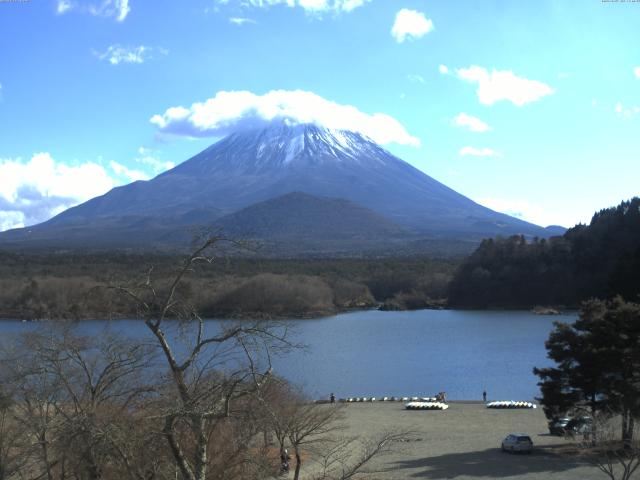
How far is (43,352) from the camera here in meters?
7.44

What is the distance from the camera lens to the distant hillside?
169ft

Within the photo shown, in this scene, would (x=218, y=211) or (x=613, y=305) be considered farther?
(x=218, y=211)

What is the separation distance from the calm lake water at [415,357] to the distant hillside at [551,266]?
277 inches

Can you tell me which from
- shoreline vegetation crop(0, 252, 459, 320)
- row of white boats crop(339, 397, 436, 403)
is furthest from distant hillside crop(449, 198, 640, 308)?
row of white boats crop(339, 397, 436, 403)

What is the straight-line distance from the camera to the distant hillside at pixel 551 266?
5156 cm

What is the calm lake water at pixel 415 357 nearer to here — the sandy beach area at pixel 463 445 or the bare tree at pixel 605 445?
the sandy beach area at pixel 463 445

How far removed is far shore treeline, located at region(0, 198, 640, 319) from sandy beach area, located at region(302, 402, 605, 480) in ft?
86.1

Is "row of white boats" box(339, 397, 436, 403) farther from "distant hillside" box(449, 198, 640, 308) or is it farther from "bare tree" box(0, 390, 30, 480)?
"distant hillside" box(449, 198, 640, 308)

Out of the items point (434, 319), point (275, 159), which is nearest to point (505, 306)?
point (434, 319)

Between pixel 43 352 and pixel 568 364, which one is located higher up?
pixel 43 352

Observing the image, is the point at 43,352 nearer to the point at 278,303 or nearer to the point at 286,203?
the point at 278,303

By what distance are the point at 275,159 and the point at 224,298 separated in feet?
282

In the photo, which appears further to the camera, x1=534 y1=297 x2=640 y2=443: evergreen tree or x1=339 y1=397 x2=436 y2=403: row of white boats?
x1=339 y1=397 x2=436 y2=403: row of white boats

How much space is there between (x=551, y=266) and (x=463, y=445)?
41717 millimetres
